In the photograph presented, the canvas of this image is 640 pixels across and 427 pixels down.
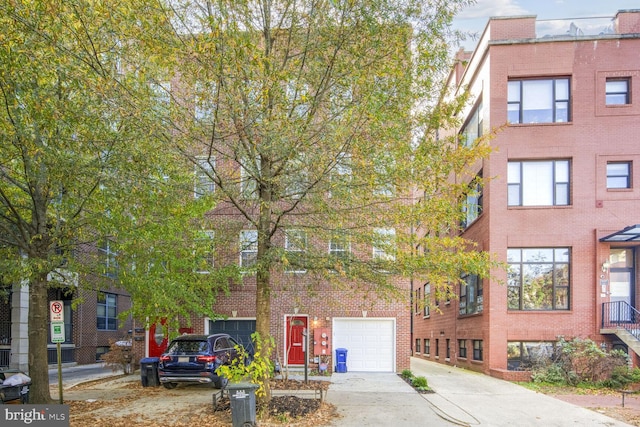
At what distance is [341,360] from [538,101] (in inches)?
478

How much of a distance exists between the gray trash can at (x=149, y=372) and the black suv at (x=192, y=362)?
1.17 meters

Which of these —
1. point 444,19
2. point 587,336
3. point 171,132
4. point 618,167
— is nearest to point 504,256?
point 587,336

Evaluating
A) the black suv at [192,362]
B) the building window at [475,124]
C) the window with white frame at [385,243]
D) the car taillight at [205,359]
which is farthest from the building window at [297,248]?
the building window at [475,124]

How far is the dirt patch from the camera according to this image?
9922 mm

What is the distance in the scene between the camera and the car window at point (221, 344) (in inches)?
570

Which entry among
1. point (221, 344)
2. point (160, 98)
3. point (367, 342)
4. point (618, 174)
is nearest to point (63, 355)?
point (221, 344)

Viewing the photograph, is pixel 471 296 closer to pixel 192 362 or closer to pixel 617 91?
pixel 617 91

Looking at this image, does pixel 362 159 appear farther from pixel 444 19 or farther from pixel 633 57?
pixel 633 57

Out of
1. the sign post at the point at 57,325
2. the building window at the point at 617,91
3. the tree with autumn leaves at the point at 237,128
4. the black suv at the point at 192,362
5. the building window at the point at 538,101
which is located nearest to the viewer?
the tree with autumn leaves at the point at 237,128

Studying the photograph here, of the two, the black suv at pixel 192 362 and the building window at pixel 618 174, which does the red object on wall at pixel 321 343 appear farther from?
the building window at pixel 618 174

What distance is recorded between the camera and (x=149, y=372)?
48.8ft

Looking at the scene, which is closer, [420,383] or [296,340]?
[420,383]

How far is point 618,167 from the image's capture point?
60.0 feet

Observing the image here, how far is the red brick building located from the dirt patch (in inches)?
332
